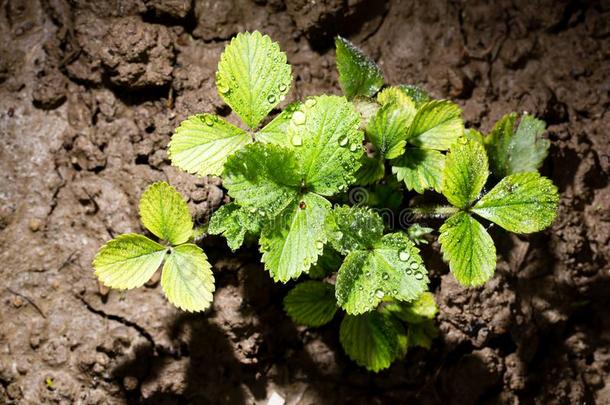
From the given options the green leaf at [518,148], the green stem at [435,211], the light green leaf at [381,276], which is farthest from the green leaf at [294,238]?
the green leaf at [518,148]

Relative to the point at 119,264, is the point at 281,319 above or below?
below

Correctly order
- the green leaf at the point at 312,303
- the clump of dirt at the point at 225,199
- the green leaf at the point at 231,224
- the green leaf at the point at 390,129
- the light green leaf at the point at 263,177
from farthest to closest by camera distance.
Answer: the clump of dirt at the point at 225,199
the green leaf at the point at 312,303
the green leaf at the point at 390,129
the green leaf at the point at 231,224
the light green leaf at the point at 263,177

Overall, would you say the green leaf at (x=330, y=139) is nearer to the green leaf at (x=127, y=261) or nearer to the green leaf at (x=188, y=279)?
the green leaf at (x=188, y=279)

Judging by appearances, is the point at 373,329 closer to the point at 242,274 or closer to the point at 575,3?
the point at 242,274

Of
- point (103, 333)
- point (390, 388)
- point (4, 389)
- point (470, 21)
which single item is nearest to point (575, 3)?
point (470, 21)

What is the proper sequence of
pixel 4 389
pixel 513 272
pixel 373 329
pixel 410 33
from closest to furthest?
1. pixel 373 329
2. pixel 4 389
3. pixel 513 272
4. pixel 410 33

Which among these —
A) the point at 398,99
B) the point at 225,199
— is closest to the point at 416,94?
the point at 398,99
